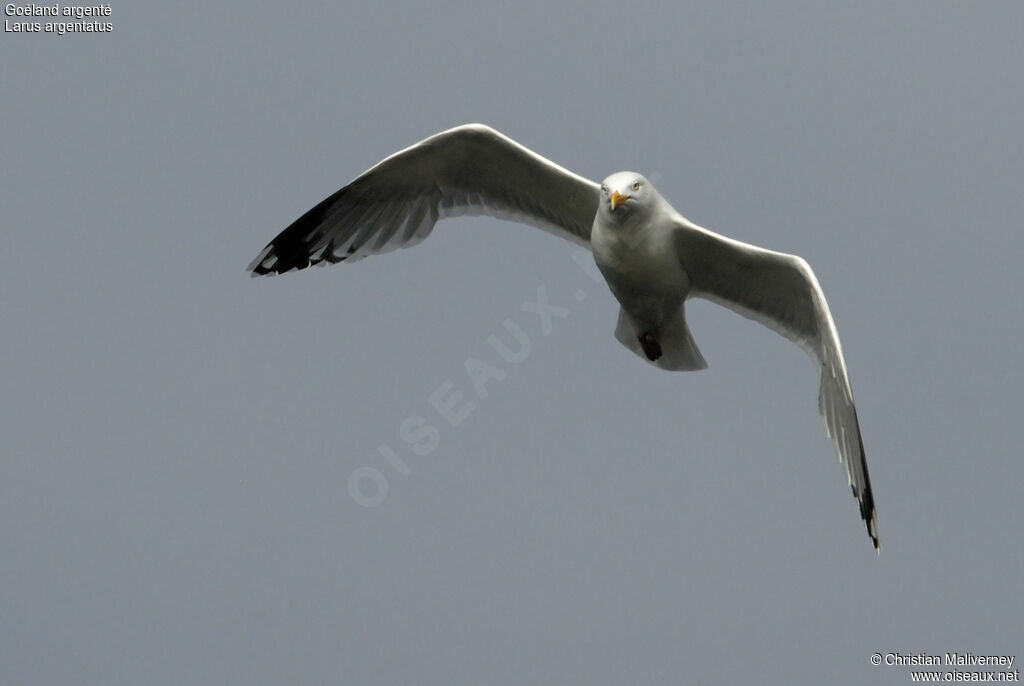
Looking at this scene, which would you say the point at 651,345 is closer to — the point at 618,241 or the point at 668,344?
the point at 668,344

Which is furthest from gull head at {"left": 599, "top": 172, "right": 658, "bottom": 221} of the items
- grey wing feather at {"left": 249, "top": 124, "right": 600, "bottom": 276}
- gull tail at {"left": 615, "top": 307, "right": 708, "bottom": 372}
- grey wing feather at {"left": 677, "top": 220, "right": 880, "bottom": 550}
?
gull tail at {"left": 615, "top": 307, "right": 708, "bottom": 372}

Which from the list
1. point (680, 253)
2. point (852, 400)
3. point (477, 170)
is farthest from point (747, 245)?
point (477, 170)

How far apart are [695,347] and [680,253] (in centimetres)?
103

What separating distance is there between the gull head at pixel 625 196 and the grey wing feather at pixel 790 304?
52cm

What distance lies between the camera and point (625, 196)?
1306 cm

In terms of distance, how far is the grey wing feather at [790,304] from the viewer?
13.2 meters

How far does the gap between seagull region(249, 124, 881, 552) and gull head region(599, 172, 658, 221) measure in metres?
0.01

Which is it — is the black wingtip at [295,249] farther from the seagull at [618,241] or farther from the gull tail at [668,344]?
the gull tail at [668,344]

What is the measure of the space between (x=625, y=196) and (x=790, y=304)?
183 centimetres

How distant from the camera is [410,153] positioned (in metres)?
14.7

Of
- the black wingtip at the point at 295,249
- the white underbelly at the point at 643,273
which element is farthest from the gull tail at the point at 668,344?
the black wingtip at the point at 295,249

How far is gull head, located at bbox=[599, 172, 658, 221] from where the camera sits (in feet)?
42.9

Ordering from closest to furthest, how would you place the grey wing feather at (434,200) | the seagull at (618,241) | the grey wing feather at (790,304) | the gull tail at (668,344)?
the grey wing feather at (790,304) < the seagull at (618,241) < the gull tail at (668,344) < the grey wing feather at (434,200)

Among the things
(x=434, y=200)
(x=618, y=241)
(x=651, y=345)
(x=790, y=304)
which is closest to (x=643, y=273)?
(x=618, y=241)
